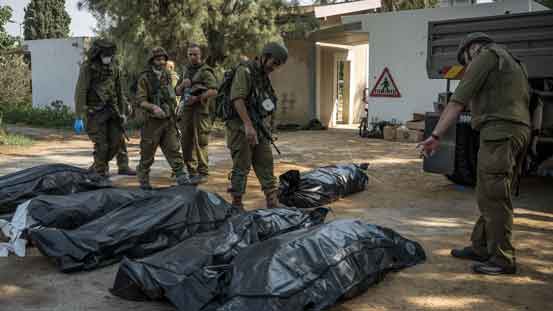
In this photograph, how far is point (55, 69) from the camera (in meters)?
17.9

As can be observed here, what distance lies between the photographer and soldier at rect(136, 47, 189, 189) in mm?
6379

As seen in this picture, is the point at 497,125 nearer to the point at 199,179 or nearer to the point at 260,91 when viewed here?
the point at 260,91

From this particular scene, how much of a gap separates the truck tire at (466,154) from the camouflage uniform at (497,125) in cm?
265

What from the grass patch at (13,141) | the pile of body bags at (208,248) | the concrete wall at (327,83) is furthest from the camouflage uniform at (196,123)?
the concrete wall at (327,83)

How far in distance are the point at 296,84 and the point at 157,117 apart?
29.7ft

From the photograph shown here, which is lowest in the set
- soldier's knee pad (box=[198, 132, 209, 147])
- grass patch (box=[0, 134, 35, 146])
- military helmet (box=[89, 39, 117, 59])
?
grass patch (box=[0, 134, 35, 146])

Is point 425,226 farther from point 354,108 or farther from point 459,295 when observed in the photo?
point 354,108

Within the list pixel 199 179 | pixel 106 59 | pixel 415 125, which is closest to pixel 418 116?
pixel 415 125

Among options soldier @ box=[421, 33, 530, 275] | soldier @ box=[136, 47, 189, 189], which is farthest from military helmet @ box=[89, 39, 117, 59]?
soldier @ box=[421, 33, 530, 275]

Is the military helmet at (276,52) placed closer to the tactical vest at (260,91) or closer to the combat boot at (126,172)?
the tactical vest at (260,91)

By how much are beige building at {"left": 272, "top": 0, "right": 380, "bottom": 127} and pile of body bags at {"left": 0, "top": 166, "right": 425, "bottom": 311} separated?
32.7 ft

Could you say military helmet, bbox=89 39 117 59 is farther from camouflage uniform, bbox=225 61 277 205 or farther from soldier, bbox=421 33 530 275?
soldier, bbox=421 33 530 275

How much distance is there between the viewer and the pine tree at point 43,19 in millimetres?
33125

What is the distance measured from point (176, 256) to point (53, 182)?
2338 millimetres
